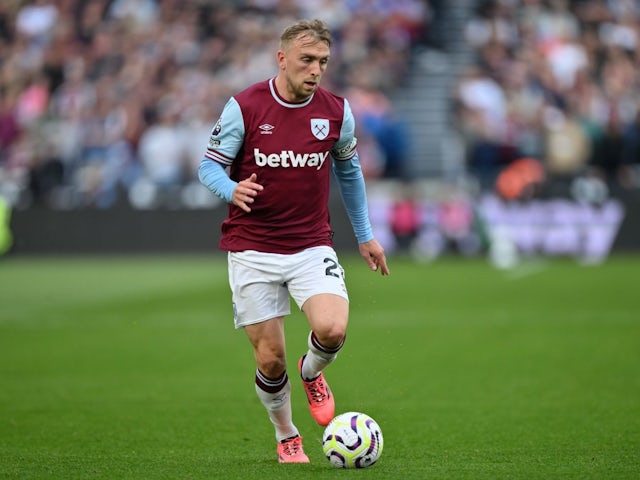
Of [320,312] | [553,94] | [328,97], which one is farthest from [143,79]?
[320,312]

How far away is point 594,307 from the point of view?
14.8m

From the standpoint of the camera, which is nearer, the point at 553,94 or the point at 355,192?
the point at 355,192

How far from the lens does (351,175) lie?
684cm

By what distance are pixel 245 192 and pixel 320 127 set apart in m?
0.68

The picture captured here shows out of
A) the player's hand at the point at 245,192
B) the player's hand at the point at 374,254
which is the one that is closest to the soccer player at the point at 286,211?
the player's hand at the point at 245,192

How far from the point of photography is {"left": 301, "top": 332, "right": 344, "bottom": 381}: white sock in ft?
21.3

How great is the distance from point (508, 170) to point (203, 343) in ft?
34.4

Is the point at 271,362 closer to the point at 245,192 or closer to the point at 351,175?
the point at 245,192

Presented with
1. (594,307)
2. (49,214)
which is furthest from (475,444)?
(49,214)

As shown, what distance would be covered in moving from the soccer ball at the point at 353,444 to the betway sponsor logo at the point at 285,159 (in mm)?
1397

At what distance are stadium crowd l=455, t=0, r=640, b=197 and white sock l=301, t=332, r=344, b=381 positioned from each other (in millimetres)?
14953

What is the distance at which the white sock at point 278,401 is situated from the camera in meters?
6.60

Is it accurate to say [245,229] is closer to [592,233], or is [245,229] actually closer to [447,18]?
[592,233]

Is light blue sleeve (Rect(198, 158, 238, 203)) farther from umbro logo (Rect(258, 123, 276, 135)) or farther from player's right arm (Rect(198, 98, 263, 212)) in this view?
umbro logo (Rect(258, 123, 276, 135))
